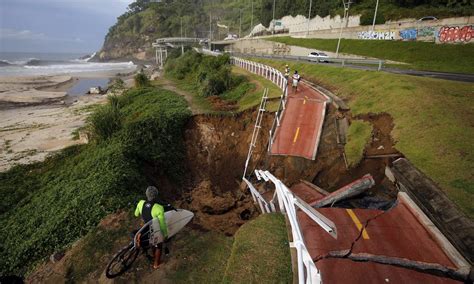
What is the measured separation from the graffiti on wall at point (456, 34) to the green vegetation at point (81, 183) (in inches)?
1286

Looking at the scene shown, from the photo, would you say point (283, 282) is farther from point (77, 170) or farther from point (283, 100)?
point (283, 100)

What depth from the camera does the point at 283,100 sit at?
1845 cm

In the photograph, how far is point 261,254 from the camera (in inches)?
286

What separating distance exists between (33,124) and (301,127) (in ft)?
98.7

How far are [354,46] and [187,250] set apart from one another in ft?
140

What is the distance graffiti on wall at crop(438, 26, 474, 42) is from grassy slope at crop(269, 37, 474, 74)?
1.22 metres

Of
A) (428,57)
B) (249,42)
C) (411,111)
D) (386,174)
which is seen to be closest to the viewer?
(386,174)

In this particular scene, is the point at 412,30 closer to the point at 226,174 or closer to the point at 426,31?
the point at 426,31

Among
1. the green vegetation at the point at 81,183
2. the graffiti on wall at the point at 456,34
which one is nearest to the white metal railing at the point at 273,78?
the green vegetation at the point at 81,183

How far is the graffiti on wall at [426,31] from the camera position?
3381 cm

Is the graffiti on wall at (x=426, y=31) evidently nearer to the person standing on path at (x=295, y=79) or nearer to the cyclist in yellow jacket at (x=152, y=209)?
the person standing on path at (x=295, y=79)

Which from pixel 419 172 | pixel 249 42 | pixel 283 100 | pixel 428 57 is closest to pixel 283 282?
pixel 419 172

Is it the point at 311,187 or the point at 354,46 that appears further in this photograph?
the point at 354,46

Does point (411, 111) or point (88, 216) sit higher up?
point (411, 111)
